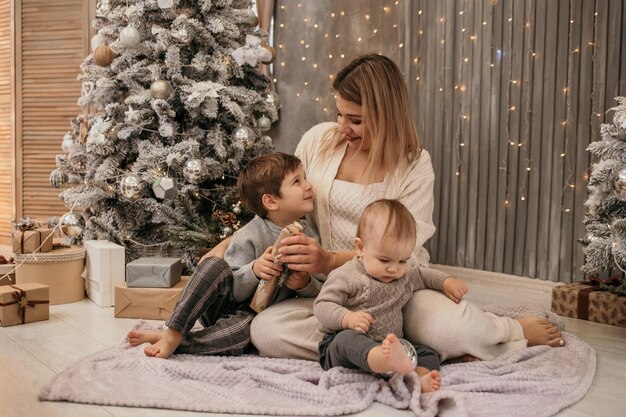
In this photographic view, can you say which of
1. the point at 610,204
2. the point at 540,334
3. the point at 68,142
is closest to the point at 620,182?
the point at 610,204

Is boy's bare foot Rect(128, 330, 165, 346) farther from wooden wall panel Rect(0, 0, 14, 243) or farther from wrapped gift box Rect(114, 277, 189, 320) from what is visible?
wooden wall panel Rect(0, 0, 14, 243)

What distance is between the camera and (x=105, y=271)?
279 cm

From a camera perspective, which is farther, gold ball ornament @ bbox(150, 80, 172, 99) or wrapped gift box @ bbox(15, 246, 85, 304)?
gold ball ornament @ bbox(150, 80, 172, 99)

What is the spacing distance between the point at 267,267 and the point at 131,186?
3.95ft

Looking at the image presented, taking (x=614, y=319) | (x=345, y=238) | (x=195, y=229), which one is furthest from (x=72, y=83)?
(x=614, y=319)

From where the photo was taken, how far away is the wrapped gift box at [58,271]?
8.96 feet

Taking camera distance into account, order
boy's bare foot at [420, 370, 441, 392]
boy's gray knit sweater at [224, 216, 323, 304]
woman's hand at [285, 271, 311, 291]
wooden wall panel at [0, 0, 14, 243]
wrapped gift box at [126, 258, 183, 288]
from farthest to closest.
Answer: wooden wall panel at [0, 0, 14, 243] → wrapped gift box at [126, 258, 183, 288] → boy's gray knit sweater at [224, 216, 323, 304] → woman's hand at [285, 271, 311, 291] → boy's bare foot at [420, 370, 441, 392]

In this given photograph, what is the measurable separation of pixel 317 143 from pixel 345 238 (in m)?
0.41

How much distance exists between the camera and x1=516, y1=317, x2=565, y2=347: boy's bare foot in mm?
2150

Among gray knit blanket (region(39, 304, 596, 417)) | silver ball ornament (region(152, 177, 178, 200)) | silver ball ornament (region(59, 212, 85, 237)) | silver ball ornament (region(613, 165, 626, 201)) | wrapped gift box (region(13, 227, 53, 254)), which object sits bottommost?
gray knit blanket (region(39, 304, 596, 417))

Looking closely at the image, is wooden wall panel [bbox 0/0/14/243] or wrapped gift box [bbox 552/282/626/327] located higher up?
wooden wall panel [bbox 0/0/14/243]

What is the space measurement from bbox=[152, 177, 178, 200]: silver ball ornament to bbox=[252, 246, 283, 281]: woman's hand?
1072 mm

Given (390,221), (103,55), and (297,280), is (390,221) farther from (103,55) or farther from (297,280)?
(103,55)

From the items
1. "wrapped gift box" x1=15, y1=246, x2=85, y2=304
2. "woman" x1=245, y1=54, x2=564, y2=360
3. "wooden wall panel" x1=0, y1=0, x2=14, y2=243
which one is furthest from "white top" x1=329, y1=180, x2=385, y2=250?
"wooden wall panel" x1=0, y1=0, x2=14, y2=243
